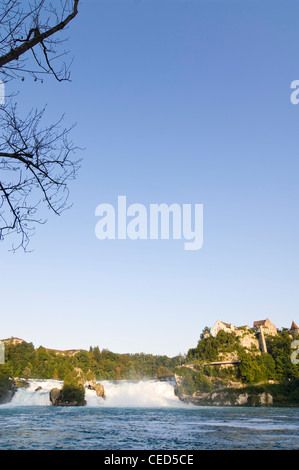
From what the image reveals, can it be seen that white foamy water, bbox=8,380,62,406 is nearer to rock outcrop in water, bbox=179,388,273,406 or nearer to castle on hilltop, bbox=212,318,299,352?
rock outcrop in water, bbox=179,388,273,406

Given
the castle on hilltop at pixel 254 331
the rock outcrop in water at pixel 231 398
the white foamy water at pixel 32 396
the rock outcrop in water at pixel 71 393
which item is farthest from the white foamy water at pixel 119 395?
→ the castle on hilltop at pixel 254 331

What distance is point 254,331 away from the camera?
260 feet

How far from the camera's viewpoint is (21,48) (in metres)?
4.07

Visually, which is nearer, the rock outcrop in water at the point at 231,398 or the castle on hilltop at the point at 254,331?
the rock outcrop in water at the point at 231,398

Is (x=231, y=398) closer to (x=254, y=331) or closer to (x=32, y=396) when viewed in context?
(x=254, y=331)

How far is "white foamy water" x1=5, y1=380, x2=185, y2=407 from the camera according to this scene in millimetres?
46625

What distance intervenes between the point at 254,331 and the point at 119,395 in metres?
39.3

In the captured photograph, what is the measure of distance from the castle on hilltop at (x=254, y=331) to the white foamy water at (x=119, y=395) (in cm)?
2189

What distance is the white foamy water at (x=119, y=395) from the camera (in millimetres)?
46625

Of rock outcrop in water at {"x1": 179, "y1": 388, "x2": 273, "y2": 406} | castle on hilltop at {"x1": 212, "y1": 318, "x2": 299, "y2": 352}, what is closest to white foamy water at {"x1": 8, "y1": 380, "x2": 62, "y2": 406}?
rock outcrop in water at {"x1": 179, "y1": 388, "x2": 273, "y2": 406}

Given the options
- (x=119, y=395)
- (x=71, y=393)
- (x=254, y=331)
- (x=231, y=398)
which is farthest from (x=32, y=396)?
(x=254, y=331)

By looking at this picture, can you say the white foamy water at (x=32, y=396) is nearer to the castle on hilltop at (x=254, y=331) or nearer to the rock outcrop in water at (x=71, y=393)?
the rock outcrop in water at (x=71, y=393)
